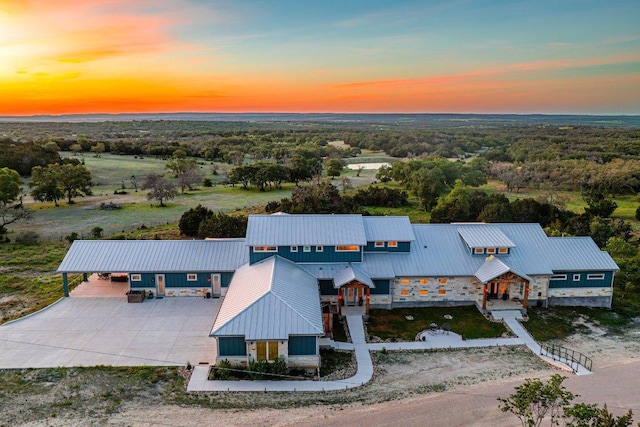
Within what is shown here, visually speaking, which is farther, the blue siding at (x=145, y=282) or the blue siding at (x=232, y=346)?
the blue siding at (x=145, y=282)

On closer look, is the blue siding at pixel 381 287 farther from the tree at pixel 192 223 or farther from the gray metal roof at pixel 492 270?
the tree at pixel 192 223

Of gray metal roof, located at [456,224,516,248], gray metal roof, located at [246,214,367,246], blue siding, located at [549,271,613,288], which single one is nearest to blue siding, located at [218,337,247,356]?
gray metal roof, located at [246,214,367,246]

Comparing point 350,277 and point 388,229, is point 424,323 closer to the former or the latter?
point 350,277

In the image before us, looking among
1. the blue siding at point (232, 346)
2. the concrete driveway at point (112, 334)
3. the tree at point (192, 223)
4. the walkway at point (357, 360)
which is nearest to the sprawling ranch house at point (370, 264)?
the concrete driveway at point (112, 334)

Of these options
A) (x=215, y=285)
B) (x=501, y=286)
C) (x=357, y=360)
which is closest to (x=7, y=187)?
(x=215, y=285)

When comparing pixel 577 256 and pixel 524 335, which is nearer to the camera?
pixel 524 335

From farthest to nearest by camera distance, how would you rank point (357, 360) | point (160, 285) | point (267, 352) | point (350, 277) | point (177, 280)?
1. point (160, 285)
2. point (177, 280)
3. point (350, 277)
4. point (357, 360)
5. point (267, 352)
